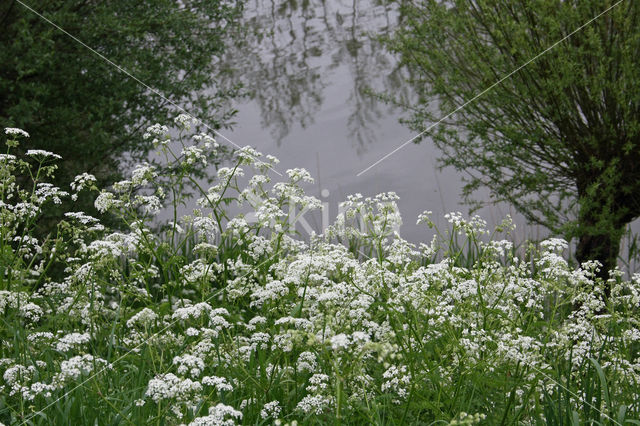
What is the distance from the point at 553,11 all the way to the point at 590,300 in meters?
3.61

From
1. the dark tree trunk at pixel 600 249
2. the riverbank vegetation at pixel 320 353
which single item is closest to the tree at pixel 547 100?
the dark tree trunk at pixel 600 249

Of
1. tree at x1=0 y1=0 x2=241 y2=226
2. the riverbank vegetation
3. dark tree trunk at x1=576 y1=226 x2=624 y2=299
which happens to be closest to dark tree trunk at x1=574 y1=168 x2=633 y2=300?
dark tree trunk at x1=576 y1=226 x2=624 y2=299

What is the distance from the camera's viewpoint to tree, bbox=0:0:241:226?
25.7ft

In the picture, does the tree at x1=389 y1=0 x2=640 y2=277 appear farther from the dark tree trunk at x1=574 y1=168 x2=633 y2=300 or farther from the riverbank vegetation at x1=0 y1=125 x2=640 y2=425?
the riverbank vegetation at x1=0 y1=125 x2=640 y2=425

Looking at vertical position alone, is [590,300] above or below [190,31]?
below

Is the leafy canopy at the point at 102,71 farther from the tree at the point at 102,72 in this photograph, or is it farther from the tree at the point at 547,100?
the tree at the point at 547,100

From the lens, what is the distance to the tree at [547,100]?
20.3 ft

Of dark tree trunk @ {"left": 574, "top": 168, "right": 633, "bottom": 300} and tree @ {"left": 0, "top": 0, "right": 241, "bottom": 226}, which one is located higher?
tree @ {"left": 0, "top": 0, "right": 241, "bottom": 226}

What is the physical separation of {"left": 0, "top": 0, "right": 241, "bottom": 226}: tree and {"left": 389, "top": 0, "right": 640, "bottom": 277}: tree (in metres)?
2.94

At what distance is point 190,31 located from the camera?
→ 29.1 ft

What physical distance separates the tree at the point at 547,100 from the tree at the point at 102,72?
294 cm

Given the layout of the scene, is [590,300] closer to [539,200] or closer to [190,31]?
[539,200]

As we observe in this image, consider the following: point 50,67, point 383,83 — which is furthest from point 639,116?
point 50,67

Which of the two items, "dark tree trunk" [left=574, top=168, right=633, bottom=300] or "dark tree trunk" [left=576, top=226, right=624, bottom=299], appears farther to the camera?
"dark tree trunk" [left=576, top=226, right=624, bottom=299]
